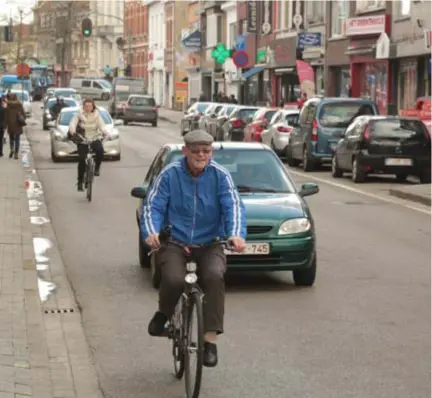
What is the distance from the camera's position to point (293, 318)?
413 inches

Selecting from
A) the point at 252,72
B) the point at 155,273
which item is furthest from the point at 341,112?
the point at 252,72

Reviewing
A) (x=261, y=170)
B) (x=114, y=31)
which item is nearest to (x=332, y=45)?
(x=261, y=170)

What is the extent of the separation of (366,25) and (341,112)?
16234mm

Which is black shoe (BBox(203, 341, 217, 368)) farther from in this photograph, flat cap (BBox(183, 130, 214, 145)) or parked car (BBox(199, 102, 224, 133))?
parked car (BBox(199, 102, 224, 133))

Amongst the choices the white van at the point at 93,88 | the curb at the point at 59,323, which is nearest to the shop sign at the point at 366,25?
the curb at the point at 59,323

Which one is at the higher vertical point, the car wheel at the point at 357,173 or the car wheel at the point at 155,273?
the car wheel at the point at 155,273

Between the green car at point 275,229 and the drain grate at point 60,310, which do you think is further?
the green car at point 275,229

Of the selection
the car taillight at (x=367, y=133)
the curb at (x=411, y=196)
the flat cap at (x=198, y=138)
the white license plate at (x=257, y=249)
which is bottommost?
the curb at (x=411, y=196)

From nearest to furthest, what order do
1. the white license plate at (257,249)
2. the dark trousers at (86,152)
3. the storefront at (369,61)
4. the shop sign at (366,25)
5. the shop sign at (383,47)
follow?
the white license plate at (257,249) < the dark trousers at (86,152) < the shop sign at (383,47) < the shop sign at (366,25) < the storefront at (369,61)

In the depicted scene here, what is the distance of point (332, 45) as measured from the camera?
53.3 m

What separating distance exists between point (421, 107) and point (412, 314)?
79.9ft

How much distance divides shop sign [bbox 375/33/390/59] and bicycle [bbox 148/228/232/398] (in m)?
37.8

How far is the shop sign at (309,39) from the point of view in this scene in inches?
2157

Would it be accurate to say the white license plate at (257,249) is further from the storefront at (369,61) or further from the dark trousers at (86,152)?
the storefront at (369,61)
